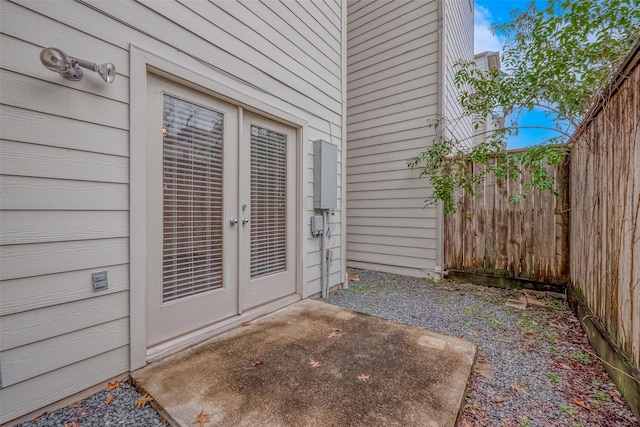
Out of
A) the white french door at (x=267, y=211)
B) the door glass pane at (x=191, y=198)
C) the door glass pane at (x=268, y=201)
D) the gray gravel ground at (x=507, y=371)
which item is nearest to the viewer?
the gray gravel ground at (x=507, y=371)

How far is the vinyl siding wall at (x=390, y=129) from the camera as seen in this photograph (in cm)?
442

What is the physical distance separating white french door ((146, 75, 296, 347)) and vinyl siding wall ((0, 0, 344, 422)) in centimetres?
23

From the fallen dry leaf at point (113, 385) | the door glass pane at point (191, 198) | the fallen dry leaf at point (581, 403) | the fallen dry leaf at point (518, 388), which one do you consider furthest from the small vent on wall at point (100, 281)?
the fallen dry leaf at point (581, 403)

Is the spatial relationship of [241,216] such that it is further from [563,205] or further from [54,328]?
[563,205]

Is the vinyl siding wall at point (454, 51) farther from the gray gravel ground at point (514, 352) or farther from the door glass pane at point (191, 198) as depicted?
the door glass pane at point (191, 198)

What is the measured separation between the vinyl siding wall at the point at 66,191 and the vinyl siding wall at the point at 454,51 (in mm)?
3878

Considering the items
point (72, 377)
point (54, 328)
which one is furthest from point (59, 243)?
point (72, 377)

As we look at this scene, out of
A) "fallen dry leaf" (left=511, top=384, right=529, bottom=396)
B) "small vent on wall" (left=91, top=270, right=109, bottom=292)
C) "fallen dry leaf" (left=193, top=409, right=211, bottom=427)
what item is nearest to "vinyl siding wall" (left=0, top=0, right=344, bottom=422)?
"small vent on wall" (left=91, top=270, right=109, bottom=292)

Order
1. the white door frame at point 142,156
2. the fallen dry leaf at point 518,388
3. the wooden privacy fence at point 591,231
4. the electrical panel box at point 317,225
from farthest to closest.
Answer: the electrical panel box at point 317,225, the white door frame at point 142,156, the fallen dry leaf at point 518,388, the wooden privacy fence at point 591,231

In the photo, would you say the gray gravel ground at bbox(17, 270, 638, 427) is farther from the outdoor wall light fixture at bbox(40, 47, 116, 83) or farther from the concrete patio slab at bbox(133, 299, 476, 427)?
the outdoor wall light fixture at bbox(40, 47, 116, 83)

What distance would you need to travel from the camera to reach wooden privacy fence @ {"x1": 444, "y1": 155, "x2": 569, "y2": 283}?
3490mm

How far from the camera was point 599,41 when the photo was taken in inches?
99.0

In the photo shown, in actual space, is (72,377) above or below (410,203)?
below

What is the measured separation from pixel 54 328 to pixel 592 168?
13.6 feet
